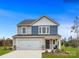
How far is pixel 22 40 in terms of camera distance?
21219mm

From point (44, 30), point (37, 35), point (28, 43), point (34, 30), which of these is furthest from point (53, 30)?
point (28, 43)

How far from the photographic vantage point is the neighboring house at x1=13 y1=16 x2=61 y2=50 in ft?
68.8

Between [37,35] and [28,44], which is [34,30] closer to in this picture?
[37,35]

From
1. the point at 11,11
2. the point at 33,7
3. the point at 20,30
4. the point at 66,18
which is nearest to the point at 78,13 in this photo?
the point at 66,18

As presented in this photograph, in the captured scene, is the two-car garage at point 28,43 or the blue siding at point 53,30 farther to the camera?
the blue siding at point 53,30

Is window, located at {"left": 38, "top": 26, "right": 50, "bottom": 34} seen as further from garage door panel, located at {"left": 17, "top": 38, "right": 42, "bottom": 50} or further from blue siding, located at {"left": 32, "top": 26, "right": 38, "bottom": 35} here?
garage door panel, located at {"left": 17, "top": 38, "right": 42, "bottom": 50}

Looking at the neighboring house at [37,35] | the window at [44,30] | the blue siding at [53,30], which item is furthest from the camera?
the window at [44,30]

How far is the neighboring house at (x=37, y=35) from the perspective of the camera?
20969mm

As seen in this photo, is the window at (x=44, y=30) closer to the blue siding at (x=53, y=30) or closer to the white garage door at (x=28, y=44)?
the blue siding at (x=53, y=30)

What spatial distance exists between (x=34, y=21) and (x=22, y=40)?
6.98 feet

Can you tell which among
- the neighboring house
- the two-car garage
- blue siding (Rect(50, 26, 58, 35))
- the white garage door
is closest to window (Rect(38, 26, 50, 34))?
the neighboring house

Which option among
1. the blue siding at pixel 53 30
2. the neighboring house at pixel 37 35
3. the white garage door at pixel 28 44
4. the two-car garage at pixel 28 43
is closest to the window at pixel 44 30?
the neighboring house at pixel 37 35

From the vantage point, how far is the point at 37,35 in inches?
857

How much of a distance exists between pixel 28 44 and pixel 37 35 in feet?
4.41
